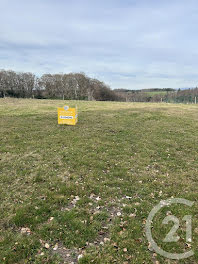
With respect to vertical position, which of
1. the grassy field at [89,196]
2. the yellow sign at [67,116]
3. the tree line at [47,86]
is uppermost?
the tree line at [47,86]

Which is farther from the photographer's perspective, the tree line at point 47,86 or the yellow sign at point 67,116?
the tree line at point 47,86

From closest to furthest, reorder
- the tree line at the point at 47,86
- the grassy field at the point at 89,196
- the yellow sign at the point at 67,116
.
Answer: the grassy field at the point at 89,196
the yellow sign at the point at 67,116
the tree line at the point at 47,86

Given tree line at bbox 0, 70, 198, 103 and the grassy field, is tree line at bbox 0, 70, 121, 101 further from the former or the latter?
the grassy field

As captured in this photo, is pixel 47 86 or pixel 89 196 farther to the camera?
pixel 47 86

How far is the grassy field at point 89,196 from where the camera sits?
3.86 metres

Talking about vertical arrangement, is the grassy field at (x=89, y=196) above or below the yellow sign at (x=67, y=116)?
below

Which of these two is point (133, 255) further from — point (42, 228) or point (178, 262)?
point (42, 228)

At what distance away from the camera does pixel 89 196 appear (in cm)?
572

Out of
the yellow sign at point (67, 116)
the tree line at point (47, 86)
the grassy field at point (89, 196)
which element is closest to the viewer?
the grassy field at point (89, 196)

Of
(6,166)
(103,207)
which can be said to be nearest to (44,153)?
(6,166)

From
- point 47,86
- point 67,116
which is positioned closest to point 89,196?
point 67,116

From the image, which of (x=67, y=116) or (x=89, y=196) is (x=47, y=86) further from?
(x=89, y=196)

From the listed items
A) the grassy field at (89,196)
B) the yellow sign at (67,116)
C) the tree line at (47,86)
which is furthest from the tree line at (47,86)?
the grassy field at (89,196)

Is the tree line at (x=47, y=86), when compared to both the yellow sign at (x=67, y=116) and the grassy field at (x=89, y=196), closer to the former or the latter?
the yellow sign at (x=67, y=116)
